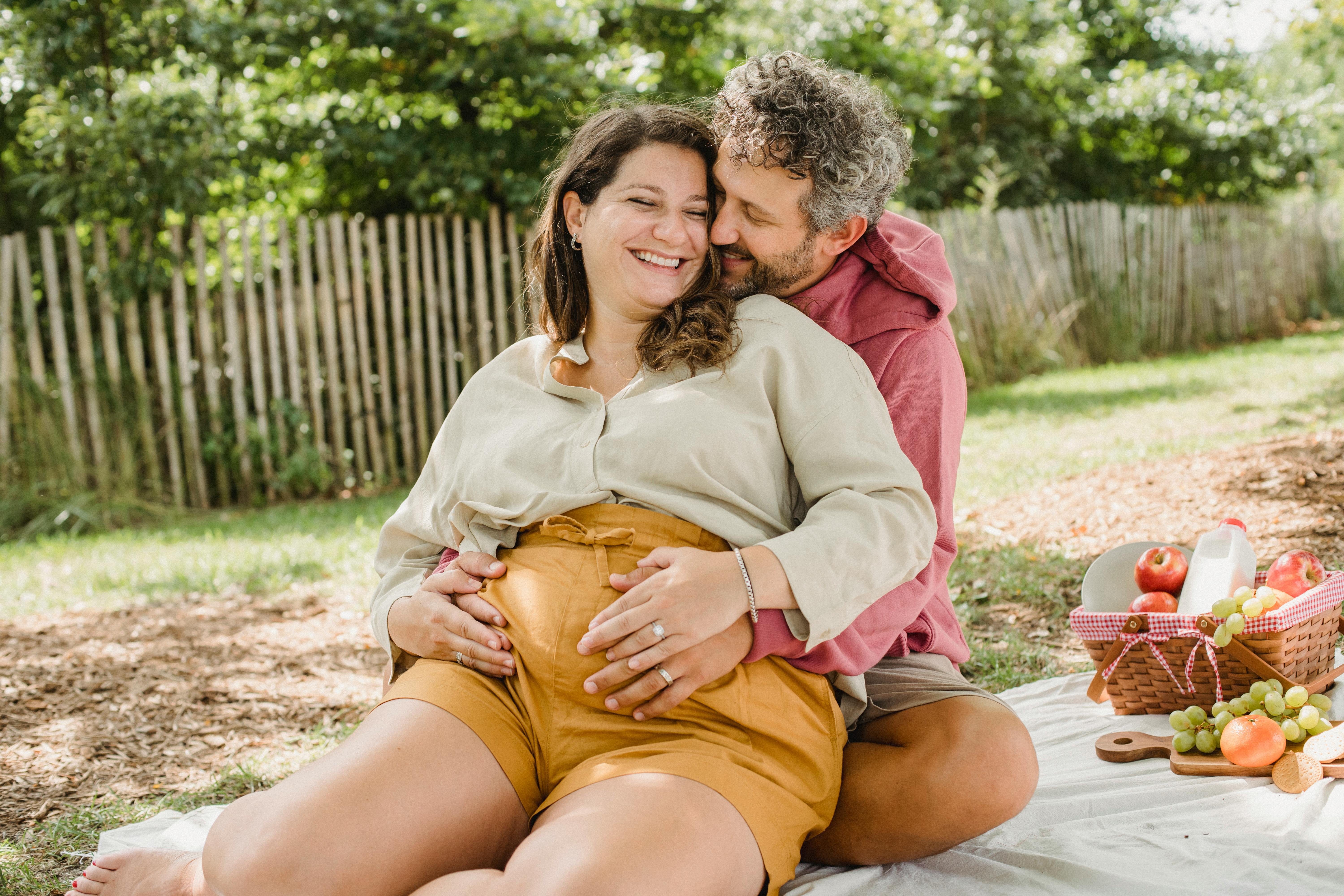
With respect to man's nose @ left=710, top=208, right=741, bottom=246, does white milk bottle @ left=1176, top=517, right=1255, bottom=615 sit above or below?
below

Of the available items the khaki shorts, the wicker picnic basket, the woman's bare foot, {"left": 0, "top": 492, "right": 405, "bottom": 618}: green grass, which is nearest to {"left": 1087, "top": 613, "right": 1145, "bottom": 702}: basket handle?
the wicker picnic basket

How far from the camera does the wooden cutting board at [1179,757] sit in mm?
2273

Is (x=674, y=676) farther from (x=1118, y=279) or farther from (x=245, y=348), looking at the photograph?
(x=1118, y=279)

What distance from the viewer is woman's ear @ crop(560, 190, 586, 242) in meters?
2.41

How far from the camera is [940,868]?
2.06 m

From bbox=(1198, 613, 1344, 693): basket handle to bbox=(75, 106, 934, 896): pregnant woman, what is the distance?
105cm

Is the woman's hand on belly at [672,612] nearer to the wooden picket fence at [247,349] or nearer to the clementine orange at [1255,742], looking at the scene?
the clementine orange at [1255,742]

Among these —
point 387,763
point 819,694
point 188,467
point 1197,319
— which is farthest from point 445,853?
point 1197,319

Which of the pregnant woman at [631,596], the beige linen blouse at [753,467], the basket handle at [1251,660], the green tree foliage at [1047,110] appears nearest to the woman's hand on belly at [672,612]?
the pregnant woman at [631,596]

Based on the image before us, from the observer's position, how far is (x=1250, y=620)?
2.45 m

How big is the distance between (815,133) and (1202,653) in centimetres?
161

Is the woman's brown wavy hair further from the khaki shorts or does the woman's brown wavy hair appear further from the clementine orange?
the clementine orange

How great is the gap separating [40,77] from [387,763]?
746cm

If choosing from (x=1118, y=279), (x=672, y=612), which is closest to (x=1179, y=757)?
(x=672, y=612)
